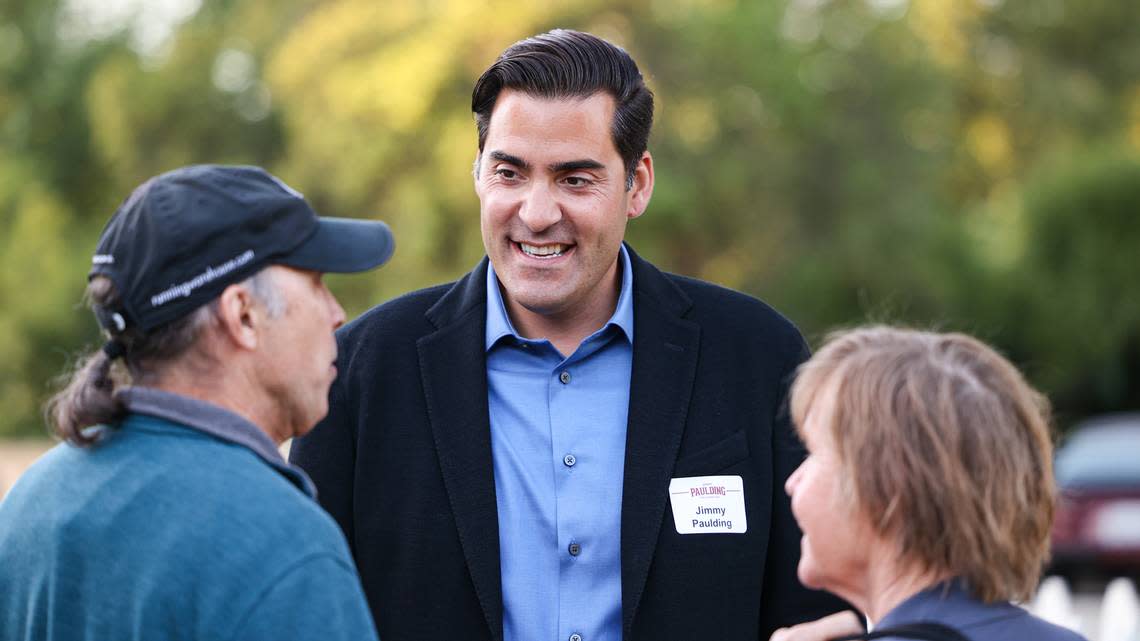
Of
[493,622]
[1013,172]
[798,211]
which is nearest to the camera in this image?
[493,622]

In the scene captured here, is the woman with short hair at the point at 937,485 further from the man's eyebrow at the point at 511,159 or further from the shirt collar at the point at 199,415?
the man's eyebrow at the point at 511,159

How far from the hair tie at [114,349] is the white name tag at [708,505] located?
1.26m

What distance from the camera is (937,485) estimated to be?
1.98 meters

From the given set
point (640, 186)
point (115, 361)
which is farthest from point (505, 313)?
point (115, 361)

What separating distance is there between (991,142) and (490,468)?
27172 mm

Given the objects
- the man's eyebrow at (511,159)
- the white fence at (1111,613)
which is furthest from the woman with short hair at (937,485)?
the white fence at (1111,613)

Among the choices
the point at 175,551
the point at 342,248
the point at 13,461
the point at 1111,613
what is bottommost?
the point at 13,461

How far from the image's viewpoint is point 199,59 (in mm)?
21891

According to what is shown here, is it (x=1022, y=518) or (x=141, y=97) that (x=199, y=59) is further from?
(x=1022, y=518)

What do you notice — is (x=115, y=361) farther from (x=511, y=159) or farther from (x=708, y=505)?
(x=708, y=505)

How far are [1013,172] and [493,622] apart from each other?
26.8 m

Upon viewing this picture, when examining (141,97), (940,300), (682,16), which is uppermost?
(682,16)

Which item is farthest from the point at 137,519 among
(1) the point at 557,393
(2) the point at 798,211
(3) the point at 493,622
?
(2) the point at 798,211

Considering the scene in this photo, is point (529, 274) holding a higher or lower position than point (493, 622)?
higher
